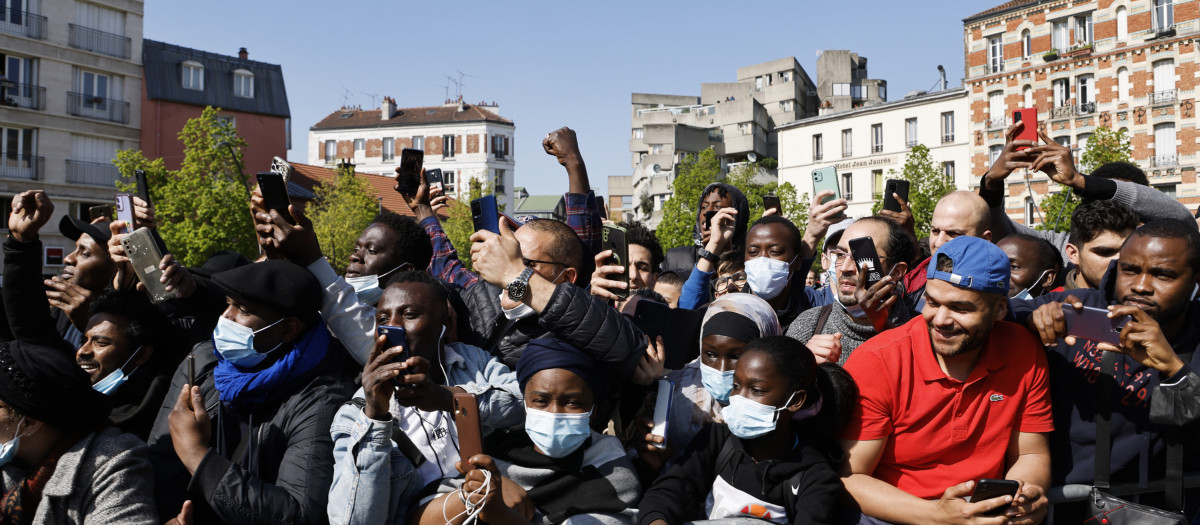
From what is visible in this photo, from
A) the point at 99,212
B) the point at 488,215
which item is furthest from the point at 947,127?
the point at 488,215

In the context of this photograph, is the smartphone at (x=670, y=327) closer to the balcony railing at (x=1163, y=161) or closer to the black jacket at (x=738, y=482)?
the black jacket at (x=738, y=482)

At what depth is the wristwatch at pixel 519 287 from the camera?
12.3ft

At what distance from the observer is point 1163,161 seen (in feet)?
136

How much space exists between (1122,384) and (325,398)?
338 cm

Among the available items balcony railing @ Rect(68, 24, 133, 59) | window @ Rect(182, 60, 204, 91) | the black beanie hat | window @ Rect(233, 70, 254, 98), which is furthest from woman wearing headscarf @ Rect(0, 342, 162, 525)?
window @ Rect(233, 70, 254, 98)

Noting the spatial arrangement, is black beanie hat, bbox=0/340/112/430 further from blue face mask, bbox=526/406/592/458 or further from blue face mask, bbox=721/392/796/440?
blue face mask, bbox=721/392/796/440

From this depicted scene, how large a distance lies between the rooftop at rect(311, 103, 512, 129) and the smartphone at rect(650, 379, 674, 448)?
277 ft

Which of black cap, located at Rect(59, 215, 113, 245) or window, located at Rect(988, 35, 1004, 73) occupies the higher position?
window, located at Rect(988, 35, 1004, 73)

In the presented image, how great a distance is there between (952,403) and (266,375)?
287 centimetres

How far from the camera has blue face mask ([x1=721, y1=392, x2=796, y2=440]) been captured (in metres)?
3.67

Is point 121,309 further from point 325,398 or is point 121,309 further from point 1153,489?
point 1153,489

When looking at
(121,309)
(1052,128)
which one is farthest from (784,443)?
(1052,128)

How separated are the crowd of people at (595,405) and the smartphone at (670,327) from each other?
0.04 metres

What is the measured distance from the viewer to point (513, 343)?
14.7 feet
